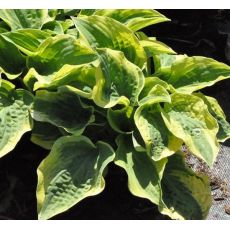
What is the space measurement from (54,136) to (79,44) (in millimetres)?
326

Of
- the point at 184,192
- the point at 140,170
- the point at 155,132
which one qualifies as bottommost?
the point at 184,192

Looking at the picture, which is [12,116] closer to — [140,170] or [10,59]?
[10,59]

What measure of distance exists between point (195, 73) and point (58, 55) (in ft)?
1.52

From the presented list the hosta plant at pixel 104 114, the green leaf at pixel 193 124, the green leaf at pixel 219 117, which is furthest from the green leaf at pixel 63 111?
the green leaf at pixel 219 117

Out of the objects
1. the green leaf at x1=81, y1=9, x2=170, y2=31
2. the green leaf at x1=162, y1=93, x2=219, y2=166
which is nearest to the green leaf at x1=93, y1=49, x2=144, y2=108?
the green leaf at x1=162, y1=93, x2=219, y2=166

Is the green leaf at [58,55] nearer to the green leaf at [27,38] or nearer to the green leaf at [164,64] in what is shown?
the green leaf at [27,38]

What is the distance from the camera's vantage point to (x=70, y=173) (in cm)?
166

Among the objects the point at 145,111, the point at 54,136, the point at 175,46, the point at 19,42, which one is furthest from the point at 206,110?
the point at 175,46

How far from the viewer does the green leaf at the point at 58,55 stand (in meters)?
1.68

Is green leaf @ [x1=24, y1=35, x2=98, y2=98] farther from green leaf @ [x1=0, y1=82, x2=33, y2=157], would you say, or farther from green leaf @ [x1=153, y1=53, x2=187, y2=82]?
green leaf @ [x1=153, y1=53, x2=187, y2=82]

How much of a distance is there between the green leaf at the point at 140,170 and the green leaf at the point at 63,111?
0.44 ft

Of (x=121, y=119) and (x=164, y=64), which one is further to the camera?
(x=164, y=64)

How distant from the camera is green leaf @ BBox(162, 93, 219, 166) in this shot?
165 cm

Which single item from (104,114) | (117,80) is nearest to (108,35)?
(117,80)
